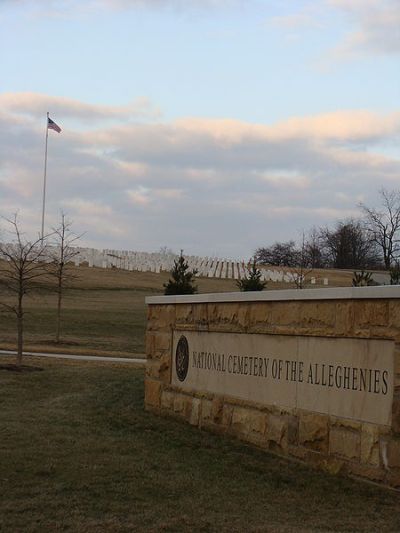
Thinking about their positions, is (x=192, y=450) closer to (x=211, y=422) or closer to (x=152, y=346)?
(x=211, y=422)

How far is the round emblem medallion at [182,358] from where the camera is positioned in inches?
392

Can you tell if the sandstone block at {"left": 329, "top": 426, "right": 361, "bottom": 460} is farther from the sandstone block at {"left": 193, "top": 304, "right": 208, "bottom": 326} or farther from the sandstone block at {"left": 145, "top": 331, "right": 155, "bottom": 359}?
the sandstone block at {"left": 145, "top": 331, "right": 155, "bottom": 359}

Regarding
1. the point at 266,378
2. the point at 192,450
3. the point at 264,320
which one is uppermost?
the point at 264,320

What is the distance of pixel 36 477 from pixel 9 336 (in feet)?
67.5

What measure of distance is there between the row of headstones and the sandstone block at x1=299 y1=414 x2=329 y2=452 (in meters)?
53.2

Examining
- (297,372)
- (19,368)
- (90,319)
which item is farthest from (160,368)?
(90,319)

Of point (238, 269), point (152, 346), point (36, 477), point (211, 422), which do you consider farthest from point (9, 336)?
point (238, 269)

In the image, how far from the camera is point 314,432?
24.0 ft

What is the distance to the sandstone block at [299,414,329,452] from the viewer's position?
7.18 m

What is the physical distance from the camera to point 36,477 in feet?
21.3

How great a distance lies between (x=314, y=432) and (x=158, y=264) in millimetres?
63058

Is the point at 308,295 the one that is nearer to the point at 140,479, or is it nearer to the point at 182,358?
the point at 140,479

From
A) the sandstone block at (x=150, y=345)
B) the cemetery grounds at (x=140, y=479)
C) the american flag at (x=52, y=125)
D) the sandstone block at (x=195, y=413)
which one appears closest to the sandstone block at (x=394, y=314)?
the cemetery grounds at (x=140, y=479)

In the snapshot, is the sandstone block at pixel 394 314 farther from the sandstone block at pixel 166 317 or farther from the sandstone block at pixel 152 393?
the sandstone block at pixel 152 393
